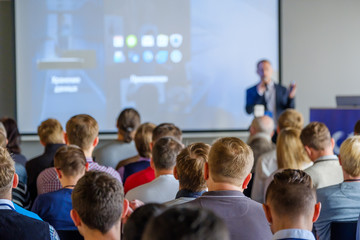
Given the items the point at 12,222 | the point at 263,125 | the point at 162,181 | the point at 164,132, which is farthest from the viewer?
the point at 263,125

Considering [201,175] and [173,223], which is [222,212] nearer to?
[201,175]

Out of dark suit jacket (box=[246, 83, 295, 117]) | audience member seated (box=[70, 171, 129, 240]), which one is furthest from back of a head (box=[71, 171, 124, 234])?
dark suit jacket (box=[246, 83, 295, 117])

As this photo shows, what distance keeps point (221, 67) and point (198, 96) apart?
0.53m

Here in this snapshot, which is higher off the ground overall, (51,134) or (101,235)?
(51,134)

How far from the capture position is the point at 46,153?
4.27m

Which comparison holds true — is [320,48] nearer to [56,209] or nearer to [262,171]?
[262,171]

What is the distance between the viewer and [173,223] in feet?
2.73

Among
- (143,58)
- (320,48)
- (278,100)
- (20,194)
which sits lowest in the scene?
(20,194)

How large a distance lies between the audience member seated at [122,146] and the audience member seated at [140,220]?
3.64m

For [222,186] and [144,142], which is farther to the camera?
[144,142]

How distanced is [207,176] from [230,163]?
0.13 metres

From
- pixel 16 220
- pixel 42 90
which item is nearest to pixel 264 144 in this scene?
pixel 16 220

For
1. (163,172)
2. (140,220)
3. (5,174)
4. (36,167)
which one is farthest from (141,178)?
(140,220)

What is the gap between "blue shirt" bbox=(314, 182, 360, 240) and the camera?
9.50 ft
